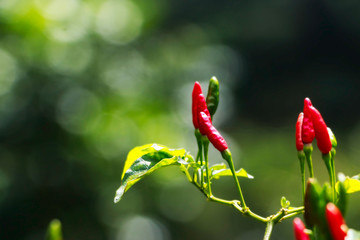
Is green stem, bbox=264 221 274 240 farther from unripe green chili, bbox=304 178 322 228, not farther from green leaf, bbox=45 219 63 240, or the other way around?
green leaf, bbox=45 219 63 240

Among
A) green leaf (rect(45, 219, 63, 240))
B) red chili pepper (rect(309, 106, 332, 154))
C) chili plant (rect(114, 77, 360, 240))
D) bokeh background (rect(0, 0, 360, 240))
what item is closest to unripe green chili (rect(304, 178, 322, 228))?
chili plant (rect(114, 77, 360, 240))

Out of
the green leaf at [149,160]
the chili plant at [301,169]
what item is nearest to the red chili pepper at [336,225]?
the chili plant at [301,169]

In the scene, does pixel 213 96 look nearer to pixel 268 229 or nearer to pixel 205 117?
pixel 205 117

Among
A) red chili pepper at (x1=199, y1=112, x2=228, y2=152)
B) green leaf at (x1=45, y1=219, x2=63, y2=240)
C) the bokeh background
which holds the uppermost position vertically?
red chili pepper at (x1=199, y1=112, x2=228, y2=152)

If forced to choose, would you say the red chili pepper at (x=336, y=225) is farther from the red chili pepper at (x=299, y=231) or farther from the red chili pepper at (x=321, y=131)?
the red chili pepper at (x=321, y=131)

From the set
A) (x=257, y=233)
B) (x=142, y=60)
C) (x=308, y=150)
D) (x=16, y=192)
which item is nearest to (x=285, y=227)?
(x=257, y=233)

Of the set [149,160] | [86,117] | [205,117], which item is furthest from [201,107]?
[86,117]

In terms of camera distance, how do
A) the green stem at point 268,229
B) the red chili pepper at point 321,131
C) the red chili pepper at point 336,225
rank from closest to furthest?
the red chili pepper at point 336,225
the green stem at point 268,229
the red chili pepper at point 321,131

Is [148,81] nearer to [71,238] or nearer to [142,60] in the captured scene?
[142,60]
